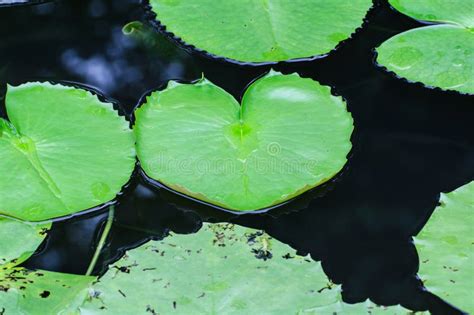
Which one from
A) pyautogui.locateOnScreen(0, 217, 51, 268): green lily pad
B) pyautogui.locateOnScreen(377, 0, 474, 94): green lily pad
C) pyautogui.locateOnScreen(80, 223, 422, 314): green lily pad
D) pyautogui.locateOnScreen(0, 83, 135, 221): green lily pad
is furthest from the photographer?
pyautogui.locateOnScreen(377, 0, 474, 94): green lily pad

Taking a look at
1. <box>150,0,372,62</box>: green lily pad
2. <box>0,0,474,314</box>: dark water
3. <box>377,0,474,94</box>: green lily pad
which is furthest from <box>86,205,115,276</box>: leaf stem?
<box>377,0,474,94</box>: green lily pad

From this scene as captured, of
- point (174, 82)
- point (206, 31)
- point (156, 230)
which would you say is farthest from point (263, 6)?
point (156, 230)

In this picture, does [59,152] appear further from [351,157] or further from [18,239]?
[351,157]

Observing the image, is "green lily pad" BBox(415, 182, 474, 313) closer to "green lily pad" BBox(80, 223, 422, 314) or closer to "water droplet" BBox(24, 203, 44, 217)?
"green lily pad" BBox(80, 223, 422, 314)

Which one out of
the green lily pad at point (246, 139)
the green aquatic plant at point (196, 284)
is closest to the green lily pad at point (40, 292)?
the green aquatic plant at point (196, 284)

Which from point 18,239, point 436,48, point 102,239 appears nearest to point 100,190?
point 102,239

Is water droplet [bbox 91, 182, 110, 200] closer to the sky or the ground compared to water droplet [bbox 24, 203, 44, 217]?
closer to the sky

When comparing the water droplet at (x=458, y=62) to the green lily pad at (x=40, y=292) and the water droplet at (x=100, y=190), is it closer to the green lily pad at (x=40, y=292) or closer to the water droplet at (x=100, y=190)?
the water droplet at (x=100, y=190)
